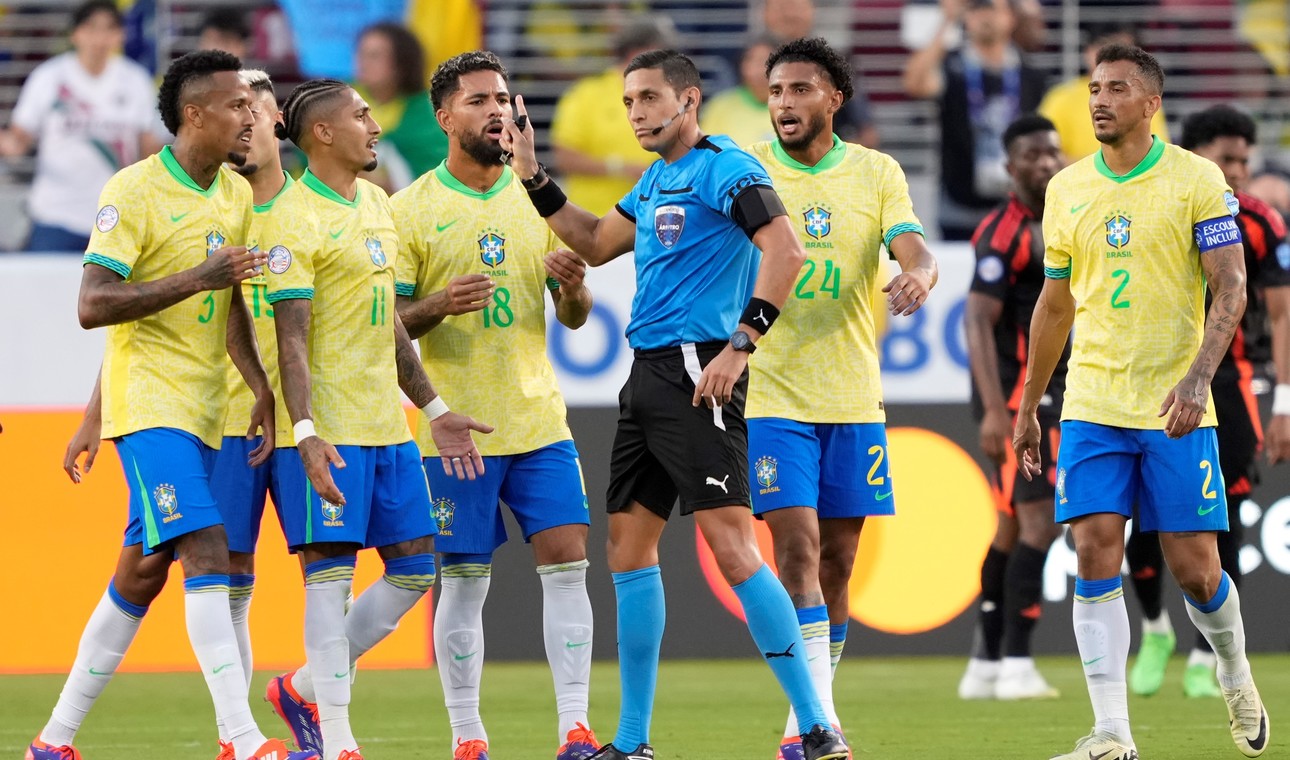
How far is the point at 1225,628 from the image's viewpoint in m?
7.13

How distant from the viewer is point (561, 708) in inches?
272

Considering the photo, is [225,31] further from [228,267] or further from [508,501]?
[228,267]

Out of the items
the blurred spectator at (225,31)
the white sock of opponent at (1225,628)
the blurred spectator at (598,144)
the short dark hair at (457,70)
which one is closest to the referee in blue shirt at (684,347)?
the short dark hair at (457,70)

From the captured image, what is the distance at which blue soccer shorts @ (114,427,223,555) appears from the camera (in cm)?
635

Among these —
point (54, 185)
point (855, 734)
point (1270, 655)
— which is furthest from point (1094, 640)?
point (54, 185)

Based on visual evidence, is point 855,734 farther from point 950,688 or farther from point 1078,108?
point 1078,108

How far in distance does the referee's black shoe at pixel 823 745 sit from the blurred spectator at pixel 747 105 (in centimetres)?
669

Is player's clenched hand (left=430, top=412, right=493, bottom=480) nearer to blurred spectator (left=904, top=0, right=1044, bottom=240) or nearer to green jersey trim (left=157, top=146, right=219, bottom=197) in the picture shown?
green jersey trim (left=157, top=146, right=219, bottom=197)

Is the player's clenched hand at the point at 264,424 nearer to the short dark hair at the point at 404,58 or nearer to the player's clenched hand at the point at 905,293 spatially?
the player's clenched hand at the point at 905,293

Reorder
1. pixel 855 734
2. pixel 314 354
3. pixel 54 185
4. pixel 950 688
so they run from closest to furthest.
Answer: pixel 314 354, pixel 855 734, pixel 950 688, pixel 54 185

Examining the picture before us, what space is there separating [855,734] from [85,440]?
134 inches

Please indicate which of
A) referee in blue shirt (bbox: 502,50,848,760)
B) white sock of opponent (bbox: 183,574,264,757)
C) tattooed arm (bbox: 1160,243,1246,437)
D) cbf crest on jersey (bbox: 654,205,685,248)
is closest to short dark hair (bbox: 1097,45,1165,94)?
tattooed arm (bbox: 1160,243,1246,437)

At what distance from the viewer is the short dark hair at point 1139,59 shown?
6.91m

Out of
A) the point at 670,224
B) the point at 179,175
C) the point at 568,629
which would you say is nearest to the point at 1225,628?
the point at 568,629
